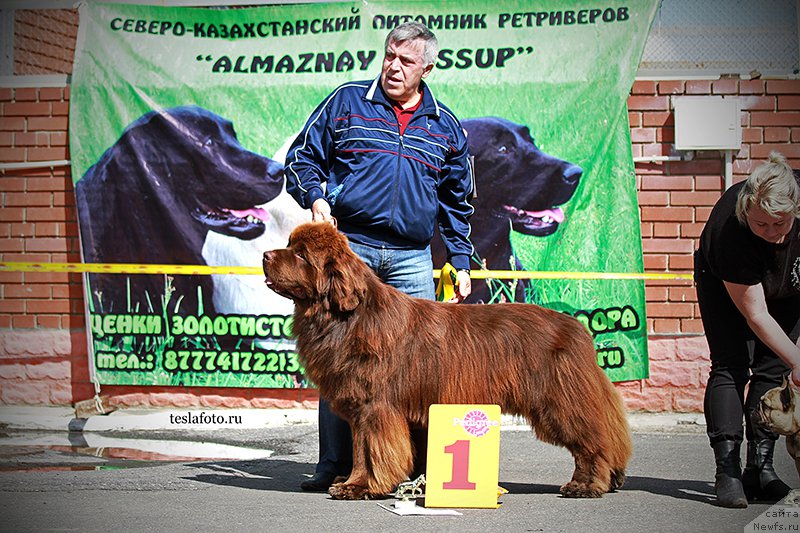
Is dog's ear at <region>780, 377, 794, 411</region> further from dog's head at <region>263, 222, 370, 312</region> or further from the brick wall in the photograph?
the brick wall

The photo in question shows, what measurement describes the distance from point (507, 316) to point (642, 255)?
3702mm

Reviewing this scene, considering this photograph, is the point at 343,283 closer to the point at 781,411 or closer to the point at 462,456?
the point at 462,456

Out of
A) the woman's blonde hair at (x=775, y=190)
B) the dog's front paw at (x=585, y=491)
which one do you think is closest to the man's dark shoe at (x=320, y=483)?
the dog's front paw at (x=585, y=491)

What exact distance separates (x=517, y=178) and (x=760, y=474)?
388cm

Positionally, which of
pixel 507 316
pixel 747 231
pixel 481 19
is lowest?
pixel 507 316

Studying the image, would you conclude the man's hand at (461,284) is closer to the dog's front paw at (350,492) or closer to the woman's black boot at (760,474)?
the dog's front paw at (350,492)

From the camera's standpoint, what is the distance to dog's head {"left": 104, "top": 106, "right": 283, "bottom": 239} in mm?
8258

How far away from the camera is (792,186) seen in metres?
4.34

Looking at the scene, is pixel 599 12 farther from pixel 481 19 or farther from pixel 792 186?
pixel 792 186

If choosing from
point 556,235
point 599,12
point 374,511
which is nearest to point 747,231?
point 374,511

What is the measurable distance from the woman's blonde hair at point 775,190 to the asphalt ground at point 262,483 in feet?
4.85

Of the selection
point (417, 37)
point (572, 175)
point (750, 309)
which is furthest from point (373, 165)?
point (572, 175)

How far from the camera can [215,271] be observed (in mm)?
8141

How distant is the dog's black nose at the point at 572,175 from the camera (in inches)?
317
